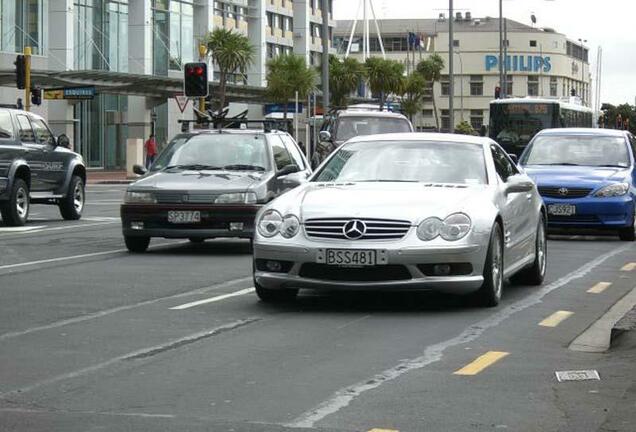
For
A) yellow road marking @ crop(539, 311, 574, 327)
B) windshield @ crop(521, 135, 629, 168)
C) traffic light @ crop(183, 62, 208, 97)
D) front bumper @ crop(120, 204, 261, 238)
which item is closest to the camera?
yellow road marking @ crop(539, 311, 574, 327)

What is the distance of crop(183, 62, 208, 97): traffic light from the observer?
3419 centimetres

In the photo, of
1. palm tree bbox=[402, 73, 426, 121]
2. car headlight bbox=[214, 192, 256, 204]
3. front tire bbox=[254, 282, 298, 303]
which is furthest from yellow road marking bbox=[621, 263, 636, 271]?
palm tree bbox=[402, 73, 426, 121]

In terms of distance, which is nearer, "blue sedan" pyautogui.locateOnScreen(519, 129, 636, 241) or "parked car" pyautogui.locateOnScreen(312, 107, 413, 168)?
"blue sedan" pyautogui.locateOnScreen(519, 129, 636, 241)

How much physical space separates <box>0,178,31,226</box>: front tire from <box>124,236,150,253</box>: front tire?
18.4 feet

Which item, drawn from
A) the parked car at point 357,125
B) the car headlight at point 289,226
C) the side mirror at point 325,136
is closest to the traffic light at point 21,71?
the parked car at point 357,125

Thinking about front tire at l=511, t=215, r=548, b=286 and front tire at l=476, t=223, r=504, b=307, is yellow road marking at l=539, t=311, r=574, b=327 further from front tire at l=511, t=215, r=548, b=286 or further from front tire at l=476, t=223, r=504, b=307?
front tire at l=511, t=215, r=548, b=286

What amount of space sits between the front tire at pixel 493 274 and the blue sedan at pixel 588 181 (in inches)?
325

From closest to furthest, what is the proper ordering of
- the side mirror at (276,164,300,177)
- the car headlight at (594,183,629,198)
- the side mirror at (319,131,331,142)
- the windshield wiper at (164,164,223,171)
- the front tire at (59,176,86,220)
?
1. the side mirror at (276,164,300,177)
2. the windshield wiper at (164,164,223,171)
3. the car headlight at (594,183,629,198)
4. the front tire at (59,176,86,220)
5. the side mirror at (319,131,331,142)

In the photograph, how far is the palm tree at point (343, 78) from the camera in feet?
299

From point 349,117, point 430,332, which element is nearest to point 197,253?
point 430,332

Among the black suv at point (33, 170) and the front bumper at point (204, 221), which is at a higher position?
the black suv at point (33, 170)

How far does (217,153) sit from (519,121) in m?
33.7

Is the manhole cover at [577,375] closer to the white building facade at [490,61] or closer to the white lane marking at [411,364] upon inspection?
the white lane marking at [411,364]

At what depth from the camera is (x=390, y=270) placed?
1097cm
